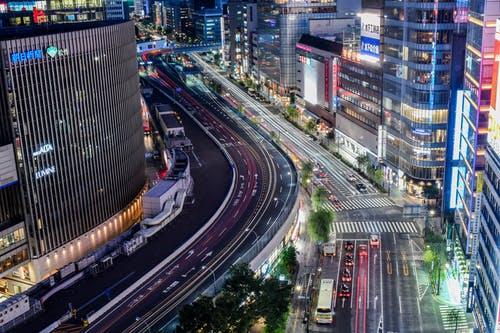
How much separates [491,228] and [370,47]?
83.0 meters

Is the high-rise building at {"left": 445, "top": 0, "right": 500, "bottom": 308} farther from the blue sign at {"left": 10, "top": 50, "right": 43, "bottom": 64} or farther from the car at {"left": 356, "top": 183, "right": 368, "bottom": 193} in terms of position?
the blue sign at {"left": 10, "top": 50, "right": 43, "bottom": 64}

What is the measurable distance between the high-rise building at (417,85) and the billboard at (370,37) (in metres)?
3.82

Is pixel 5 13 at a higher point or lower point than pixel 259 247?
higher

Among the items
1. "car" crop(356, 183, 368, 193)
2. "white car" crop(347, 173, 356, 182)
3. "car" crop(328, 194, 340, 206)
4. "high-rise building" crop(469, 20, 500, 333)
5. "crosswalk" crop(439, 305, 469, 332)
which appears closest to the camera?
"high-rise building" crop(469, 20, 500, 333)

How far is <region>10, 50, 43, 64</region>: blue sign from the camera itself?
92.9 meters

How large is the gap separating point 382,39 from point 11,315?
99.8m

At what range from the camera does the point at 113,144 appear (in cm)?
11756

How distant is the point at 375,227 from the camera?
124m

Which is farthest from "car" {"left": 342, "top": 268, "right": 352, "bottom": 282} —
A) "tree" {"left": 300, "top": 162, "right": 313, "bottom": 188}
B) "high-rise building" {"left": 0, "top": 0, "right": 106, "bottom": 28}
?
"high-rise building" {"left": 0, "top": 0, "right": 106, "bottom": 28}

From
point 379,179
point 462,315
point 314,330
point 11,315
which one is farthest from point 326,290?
point 379,179

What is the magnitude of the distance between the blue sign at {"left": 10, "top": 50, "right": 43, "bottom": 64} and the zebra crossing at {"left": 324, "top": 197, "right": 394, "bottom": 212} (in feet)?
222

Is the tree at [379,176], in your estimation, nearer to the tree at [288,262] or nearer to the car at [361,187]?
the car at [361,187]

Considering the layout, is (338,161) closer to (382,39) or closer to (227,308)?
(382,39)

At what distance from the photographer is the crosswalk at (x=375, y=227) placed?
12312 cm
